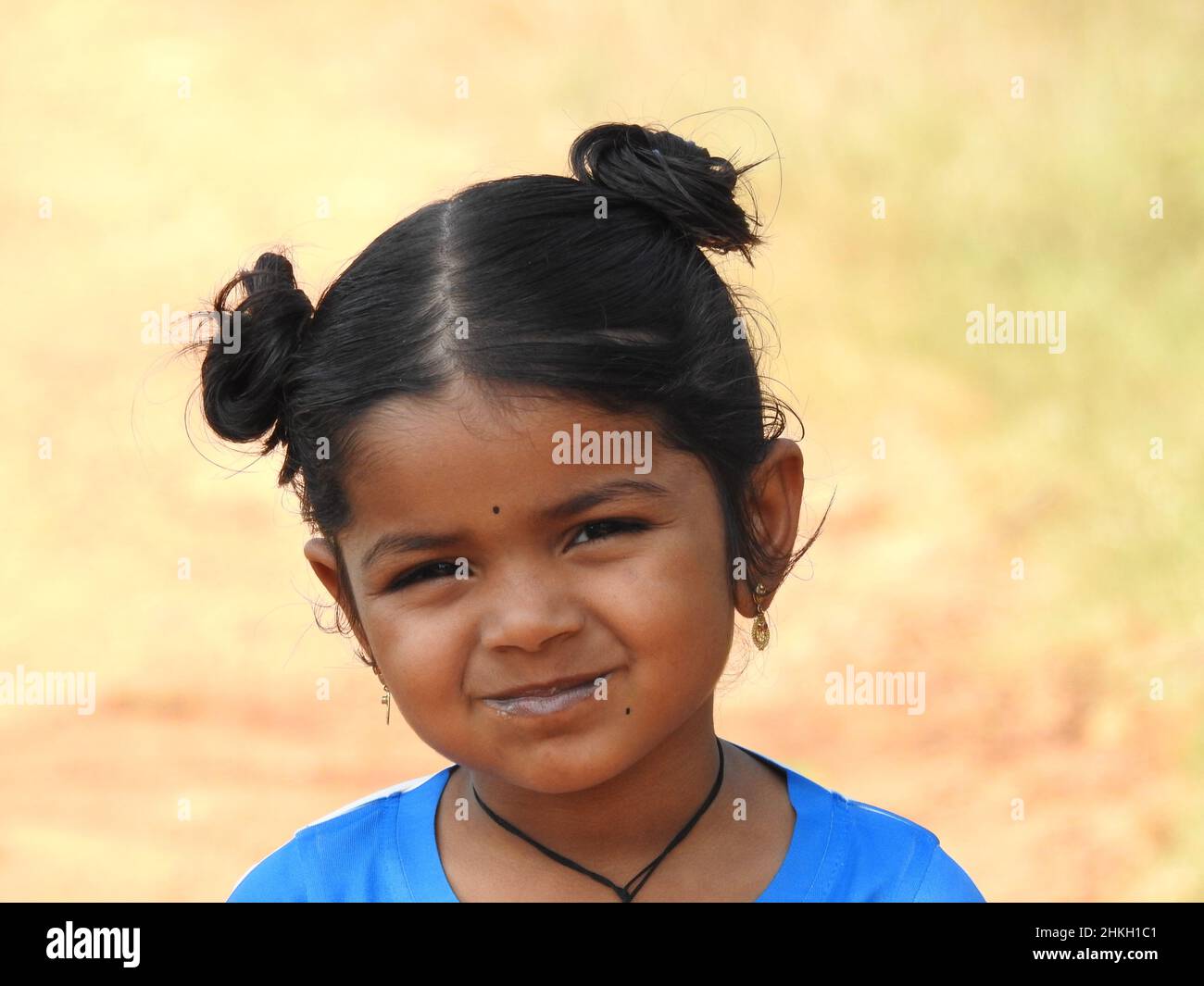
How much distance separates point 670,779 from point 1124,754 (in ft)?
14.4

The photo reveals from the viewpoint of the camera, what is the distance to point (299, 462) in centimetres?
199

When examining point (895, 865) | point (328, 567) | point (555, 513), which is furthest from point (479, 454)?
point (895, 865)

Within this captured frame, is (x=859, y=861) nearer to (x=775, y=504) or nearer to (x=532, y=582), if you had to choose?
(x=775, y=504)

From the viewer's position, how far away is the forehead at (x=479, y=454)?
5.54ft

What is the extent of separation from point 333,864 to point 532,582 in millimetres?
586

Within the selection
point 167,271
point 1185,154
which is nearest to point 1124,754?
point 1185,154

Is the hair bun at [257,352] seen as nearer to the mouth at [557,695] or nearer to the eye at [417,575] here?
the eye at [417,575]

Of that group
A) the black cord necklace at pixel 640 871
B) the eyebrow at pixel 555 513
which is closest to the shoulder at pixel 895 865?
the black cord necklace at pixel 640 871

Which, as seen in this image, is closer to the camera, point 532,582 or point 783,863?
point 532,582

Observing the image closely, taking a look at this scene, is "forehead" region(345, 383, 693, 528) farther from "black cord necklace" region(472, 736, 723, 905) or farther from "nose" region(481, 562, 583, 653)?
"black cord necklace" region(472, 736, 723, 905)

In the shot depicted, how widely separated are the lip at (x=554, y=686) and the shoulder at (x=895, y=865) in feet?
1.54

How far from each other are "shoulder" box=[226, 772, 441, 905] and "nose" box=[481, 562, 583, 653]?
0.46 meters

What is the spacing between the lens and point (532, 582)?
5.49 feet

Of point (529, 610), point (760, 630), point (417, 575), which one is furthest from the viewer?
point (760, 630)
